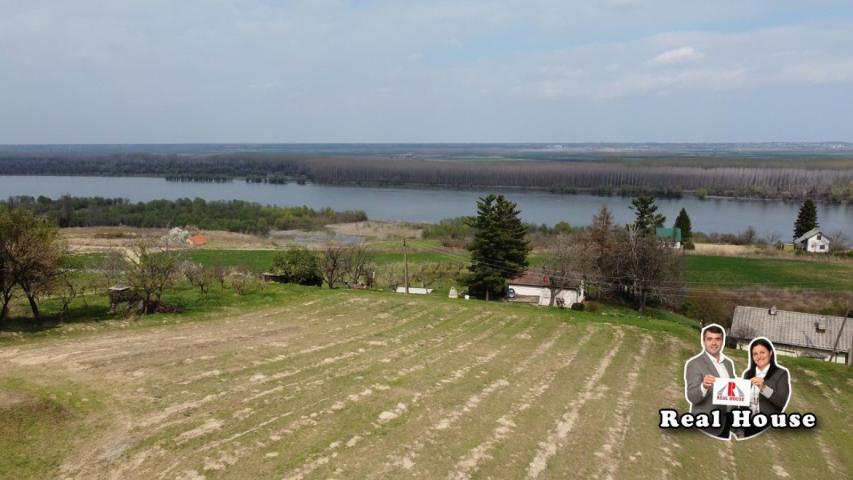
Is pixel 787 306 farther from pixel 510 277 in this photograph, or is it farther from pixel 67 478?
pixel 67 478

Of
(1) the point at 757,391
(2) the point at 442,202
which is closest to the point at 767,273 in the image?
(1) the point at 757,391

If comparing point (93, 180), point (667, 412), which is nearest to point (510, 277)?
point (667, 412)

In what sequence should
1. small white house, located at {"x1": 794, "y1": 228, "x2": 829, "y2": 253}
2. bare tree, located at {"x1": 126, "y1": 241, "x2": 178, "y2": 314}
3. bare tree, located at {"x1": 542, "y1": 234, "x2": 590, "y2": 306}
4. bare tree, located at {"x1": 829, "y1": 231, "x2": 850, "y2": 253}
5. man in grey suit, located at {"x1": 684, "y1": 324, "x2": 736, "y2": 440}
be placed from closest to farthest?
man in grey suit, located at {"x1": 684, "y1": 324, "x2": 736, "y2": 440}, bare tree, located at {"x1": 126, "y1": 241, "x2": 178, "y2": 314}, bare tree, located at {"x1": 542, "y1": 234, "x2": 590, "y2": 306}, bare tree, located at {"x1": 829, "y1": 231, "x2": 850, "y2": 253}, small white house, located at {"x1": 794, "y1": 228, "x2": 829, "y2": 253}

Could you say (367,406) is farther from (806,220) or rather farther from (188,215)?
(188,215)

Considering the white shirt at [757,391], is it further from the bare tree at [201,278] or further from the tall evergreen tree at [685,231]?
the tall evergreen tree at [685,231]

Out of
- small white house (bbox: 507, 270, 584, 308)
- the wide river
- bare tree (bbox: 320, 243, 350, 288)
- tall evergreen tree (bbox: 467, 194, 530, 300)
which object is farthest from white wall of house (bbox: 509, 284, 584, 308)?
the wide river

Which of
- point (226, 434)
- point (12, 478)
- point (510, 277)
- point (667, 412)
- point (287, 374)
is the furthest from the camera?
point (510, 277)

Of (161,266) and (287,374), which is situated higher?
(161,266)

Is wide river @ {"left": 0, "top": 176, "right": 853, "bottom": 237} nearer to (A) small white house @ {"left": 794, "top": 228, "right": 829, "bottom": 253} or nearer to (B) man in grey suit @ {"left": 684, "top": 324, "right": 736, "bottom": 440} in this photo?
(A) small white house @ {"left": 794, "top": 228, "right": 829, "bottom": 253}
